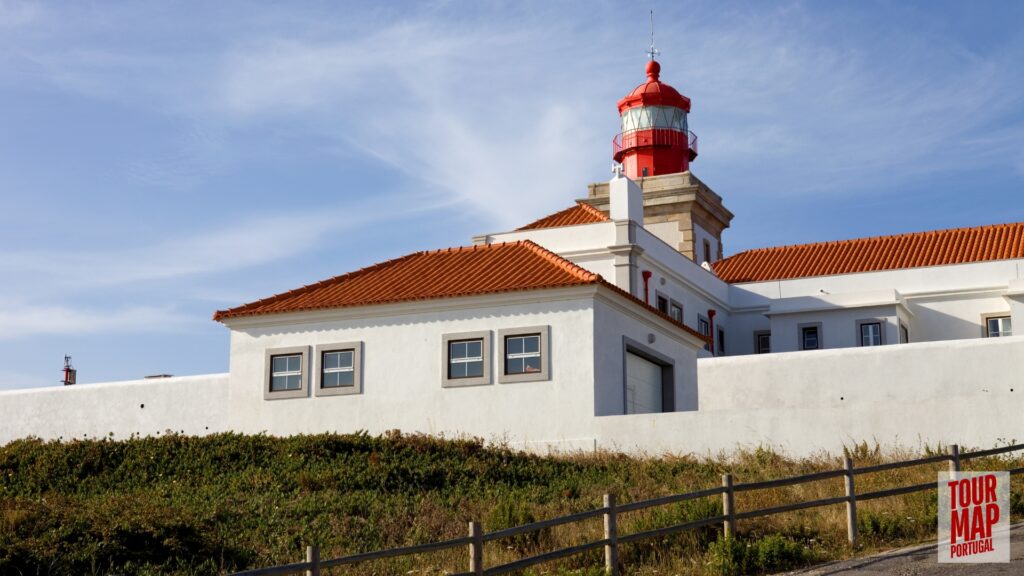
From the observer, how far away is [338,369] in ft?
87.6

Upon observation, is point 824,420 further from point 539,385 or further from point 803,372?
point 803,372

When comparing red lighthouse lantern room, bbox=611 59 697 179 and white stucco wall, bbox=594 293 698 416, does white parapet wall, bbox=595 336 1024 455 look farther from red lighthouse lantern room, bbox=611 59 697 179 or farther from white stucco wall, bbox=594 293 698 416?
red lighthouse lantern room, bbox=611 59 697 179

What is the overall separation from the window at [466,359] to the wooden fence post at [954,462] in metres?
10.6

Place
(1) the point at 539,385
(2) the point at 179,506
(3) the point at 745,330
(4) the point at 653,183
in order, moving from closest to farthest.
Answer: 1. (2) the point at 179,506
2. (1) the point at 539,385
3. (3) the point at 745,330
4. (4) the point at 653,183

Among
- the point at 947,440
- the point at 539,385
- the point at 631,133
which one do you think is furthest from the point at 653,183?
the point at 947,440

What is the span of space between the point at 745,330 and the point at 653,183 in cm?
677

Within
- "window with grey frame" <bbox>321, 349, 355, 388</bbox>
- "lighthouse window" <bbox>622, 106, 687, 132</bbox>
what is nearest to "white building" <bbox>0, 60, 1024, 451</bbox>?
"window with grey frame" <bbox>321, 349, 355, 388</bbox>

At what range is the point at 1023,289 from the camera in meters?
33.8

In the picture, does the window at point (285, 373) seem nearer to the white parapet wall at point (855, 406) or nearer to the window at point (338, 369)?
the window at point (338, 369)

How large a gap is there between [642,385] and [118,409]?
1155cm

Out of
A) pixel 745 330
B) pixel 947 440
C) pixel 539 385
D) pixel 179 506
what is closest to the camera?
pixel 179 506

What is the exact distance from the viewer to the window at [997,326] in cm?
3531

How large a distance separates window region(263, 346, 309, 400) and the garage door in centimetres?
641

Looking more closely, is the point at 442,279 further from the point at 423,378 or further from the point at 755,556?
the point at 755,556
